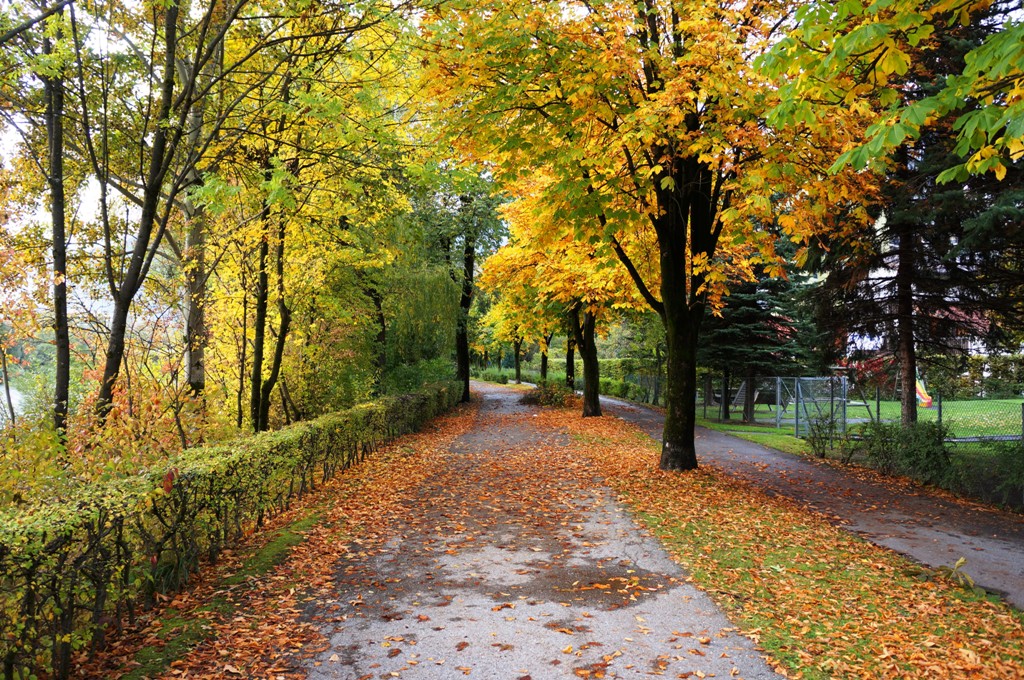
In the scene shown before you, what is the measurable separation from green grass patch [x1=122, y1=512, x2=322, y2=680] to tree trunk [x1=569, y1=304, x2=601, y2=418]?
16.6m

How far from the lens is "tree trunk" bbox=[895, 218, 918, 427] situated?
13625 millimetres

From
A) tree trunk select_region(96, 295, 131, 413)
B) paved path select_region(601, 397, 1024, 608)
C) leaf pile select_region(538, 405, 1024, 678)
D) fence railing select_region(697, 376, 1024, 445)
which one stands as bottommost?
paved path select_region(601, 397, 1024, 608)

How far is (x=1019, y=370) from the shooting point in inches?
666

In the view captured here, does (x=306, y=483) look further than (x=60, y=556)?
Yes

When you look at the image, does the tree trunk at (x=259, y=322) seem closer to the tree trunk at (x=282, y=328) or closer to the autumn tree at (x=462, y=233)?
the tree trunk at (x=282, y=328)

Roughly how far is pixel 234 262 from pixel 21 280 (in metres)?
3.05

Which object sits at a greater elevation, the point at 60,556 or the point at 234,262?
the point at 234,262

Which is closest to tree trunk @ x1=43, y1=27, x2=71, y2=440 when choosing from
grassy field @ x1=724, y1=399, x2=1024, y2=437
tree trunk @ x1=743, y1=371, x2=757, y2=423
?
grassy field @ x1=724, y1=399, x2=1024, y2=437

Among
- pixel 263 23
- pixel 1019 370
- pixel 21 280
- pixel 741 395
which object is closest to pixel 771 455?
pixel 1019 370

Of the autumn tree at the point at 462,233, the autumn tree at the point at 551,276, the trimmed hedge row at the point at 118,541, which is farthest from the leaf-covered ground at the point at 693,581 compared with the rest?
the autumn tree at the point at 462,233

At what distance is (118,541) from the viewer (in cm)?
425

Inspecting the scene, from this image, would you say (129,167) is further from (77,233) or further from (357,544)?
(357,544)

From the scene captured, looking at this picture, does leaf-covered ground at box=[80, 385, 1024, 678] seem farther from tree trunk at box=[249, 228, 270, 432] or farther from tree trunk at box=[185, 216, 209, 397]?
tree trunk at box=[185, 216, 209, 397]

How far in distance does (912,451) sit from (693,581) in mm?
7997
